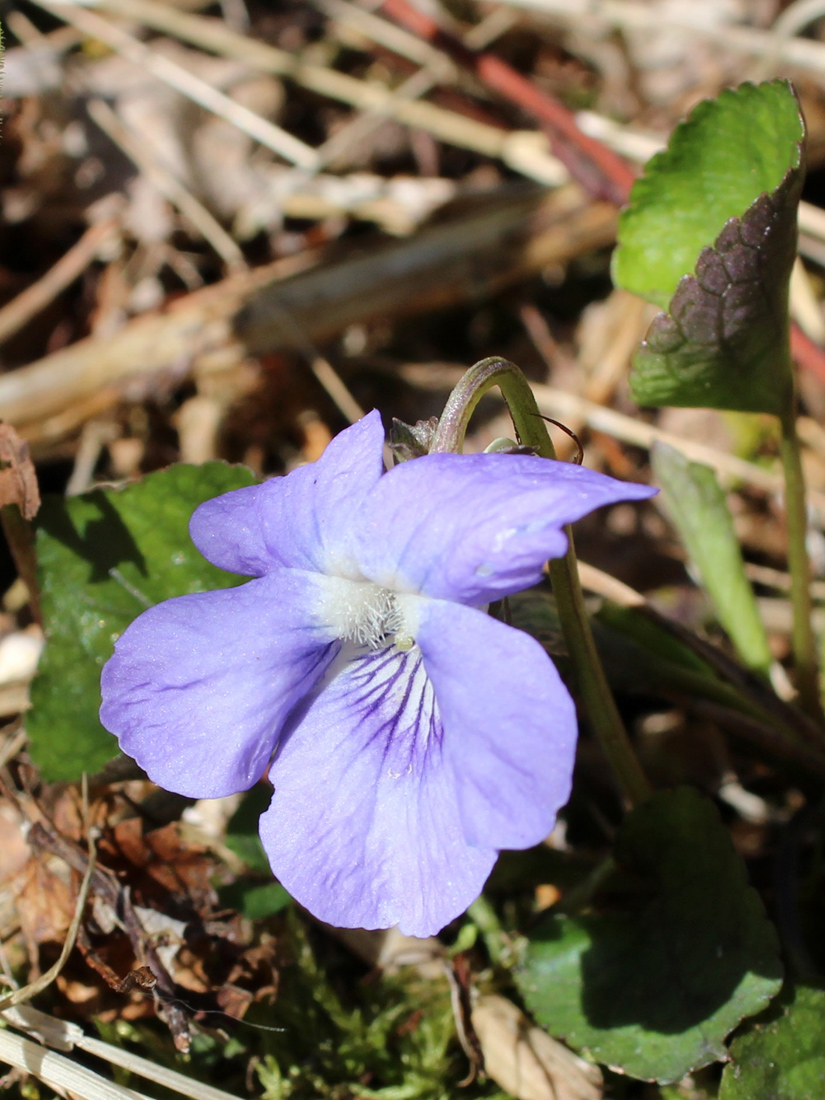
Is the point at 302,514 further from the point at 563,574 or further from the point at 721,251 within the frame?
the point at 721,251

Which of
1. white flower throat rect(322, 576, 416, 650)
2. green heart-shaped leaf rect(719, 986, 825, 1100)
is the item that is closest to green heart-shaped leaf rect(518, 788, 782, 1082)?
green heart-shaped leaf rect(719, 986, 825, 1100)

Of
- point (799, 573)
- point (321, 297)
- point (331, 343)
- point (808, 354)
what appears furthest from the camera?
point (331, 343)

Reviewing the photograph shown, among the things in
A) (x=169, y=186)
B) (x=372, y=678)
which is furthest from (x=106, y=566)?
(x=169, y=186)

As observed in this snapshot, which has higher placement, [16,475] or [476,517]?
[476,517]

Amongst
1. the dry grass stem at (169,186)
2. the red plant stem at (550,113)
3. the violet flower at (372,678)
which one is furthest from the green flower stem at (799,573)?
the dry grass stem at (169,186)

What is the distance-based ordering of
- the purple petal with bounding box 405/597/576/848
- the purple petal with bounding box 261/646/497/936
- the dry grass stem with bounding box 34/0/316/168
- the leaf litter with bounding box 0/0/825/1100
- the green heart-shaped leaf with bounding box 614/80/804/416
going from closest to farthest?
the purple petal with bounding box 405/597/576/848 < the purple petal with bounding box 261/646/497/936 < the green heart-shaped leaf with bounding box 614/80/804/416 < the leaf litter with bounding box 0/0/825/1100 < the dry grass stem with bounding box 34/0/316/168

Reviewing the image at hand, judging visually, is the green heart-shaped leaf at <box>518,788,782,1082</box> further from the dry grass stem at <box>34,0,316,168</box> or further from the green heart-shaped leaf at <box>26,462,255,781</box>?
the dry grass stem at <box>34,0,316,168</box>

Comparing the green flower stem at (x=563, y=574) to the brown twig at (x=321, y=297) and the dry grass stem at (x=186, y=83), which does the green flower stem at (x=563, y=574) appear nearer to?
the brown twig at (x=321, y=297)
